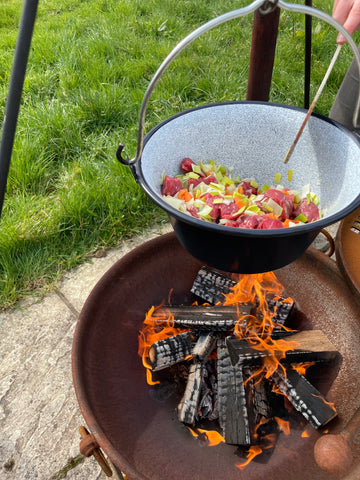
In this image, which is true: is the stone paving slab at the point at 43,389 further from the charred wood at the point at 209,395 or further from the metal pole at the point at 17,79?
the metal pole at the point at 17,79

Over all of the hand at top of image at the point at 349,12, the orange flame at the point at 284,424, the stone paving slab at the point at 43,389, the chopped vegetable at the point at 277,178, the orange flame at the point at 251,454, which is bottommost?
the stone paving slab at the point at 43,389

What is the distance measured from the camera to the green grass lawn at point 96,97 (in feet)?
8.34

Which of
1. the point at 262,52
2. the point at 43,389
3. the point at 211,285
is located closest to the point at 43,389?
the point at 43,389

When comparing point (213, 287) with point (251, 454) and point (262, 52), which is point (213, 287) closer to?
point (251, 454)

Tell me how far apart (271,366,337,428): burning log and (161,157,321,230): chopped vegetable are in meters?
0.57

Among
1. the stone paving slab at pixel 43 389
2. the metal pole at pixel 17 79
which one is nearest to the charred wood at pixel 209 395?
the stone paving slab at pixel 43 389

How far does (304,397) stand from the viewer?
1457 mm

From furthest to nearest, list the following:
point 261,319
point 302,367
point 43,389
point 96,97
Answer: point 96,97 → point 43,389 → point 261,319 → point 302,367

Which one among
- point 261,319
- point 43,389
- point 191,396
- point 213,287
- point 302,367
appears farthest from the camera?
point 43,389

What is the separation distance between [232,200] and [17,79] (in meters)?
0.75

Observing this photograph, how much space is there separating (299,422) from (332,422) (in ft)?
0.35

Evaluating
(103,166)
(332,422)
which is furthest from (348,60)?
(332,422)

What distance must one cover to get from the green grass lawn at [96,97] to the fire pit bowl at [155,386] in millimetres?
803

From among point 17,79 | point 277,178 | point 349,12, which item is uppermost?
point 349,12
